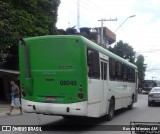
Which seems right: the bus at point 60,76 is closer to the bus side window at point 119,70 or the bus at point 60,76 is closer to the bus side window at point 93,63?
the bus side window at point 93,63

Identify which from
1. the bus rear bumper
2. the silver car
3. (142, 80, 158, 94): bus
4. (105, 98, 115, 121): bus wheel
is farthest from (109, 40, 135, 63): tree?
the bus rear bumper

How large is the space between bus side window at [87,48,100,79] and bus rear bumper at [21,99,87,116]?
1186 mm

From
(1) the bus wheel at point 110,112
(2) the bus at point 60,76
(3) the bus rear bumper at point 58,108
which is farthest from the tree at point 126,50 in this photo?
(3) the bus rear bumper at point 58,108

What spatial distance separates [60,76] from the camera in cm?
1335

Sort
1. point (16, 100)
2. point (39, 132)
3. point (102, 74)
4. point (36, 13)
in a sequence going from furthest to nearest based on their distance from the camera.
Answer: point (36, 13) → point (16, 100) → point (102, 74) → point (39, 132)

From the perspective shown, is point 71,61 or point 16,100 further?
point 16,100

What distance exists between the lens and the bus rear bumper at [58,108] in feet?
42.2

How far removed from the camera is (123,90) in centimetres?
2062

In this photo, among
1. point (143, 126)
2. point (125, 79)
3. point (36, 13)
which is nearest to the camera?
point (143, 126)

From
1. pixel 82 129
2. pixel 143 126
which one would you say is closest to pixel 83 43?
pixel 82 129

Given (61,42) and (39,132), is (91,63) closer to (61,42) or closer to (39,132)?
(61,42)

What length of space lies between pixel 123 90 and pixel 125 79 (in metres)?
Answer: 0.94

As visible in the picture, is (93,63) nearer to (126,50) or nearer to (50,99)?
(50,99)

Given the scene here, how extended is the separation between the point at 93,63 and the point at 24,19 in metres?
16.6
